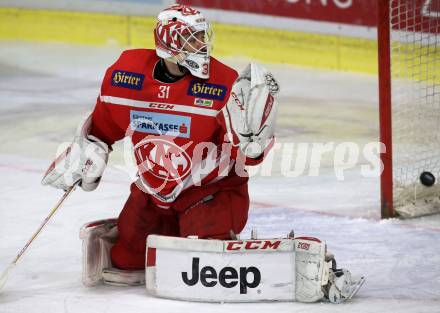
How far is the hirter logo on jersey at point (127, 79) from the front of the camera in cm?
417

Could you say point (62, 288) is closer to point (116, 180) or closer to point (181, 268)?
point (181, 268)

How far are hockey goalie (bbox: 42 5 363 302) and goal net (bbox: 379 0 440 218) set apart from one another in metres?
1.10

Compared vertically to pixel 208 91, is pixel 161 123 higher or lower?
lower

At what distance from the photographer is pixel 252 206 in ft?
18.0

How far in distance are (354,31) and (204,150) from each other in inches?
169

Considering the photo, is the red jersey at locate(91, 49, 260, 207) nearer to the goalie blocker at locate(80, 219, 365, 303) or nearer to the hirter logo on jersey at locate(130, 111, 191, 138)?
the hirter logo on jersey at locate(130, 111, 191, 138)

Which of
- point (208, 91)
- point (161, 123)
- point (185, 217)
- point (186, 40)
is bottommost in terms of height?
point (185, 217)

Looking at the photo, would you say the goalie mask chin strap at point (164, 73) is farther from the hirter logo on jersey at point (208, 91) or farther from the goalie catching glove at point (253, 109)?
the goalie catching glove at point (253, 109)

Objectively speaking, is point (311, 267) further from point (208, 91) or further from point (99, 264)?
point (99, 264)

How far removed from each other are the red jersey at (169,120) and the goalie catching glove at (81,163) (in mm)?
115

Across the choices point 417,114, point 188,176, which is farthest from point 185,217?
point 417,114

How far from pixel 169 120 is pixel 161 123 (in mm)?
36

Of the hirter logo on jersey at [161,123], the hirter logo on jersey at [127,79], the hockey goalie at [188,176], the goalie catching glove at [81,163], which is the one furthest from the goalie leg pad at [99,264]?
the hirter logo on jersey at [127,79]

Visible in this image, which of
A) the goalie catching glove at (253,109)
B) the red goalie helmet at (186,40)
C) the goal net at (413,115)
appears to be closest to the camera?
the goalie catching glove at (253,109)
